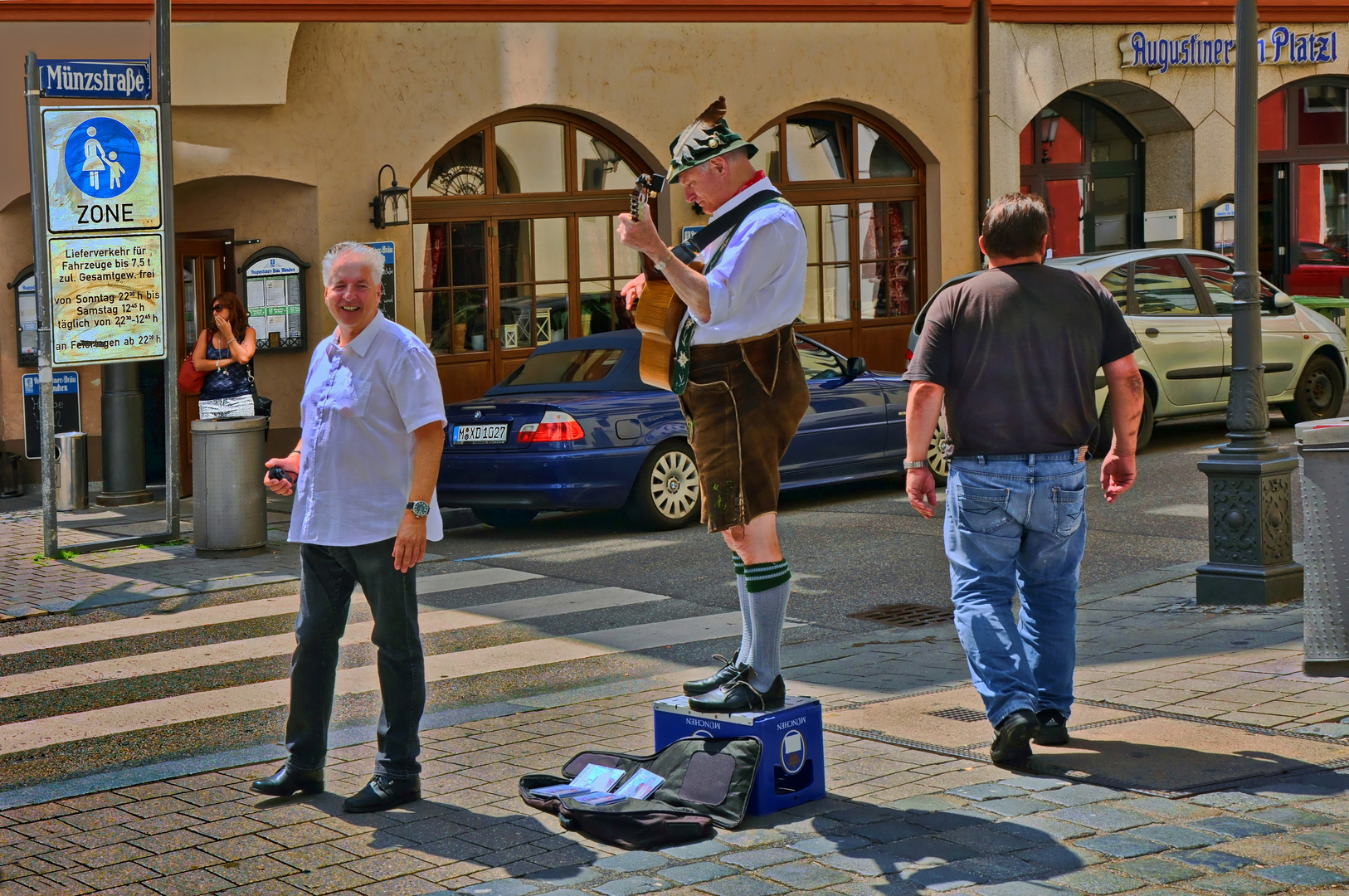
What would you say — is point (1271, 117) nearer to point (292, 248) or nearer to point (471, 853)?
point (292, 248)

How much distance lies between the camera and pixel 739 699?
5.06 m

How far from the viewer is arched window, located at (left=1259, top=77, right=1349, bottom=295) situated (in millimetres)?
22734

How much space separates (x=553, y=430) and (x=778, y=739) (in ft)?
21.6

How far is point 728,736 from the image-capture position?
16.5 ft

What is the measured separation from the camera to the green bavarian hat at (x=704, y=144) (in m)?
4.98

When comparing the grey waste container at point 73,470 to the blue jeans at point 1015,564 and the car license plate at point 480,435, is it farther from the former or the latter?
the blue jeans at point 1015,564

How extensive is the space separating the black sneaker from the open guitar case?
1.16 metres

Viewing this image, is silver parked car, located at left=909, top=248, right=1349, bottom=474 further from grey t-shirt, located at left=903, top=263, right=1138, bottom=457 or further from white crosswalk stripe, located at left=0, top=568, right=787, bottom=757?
grey t-shirt, located at left=903, top=263, right=1138, bottom=457

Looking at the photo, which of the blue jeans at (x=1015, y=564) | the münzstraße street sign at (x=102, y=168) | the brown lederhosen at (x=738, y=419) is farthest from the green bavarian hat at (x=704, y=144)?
the münzstraße street sign at (x=102, y=168)

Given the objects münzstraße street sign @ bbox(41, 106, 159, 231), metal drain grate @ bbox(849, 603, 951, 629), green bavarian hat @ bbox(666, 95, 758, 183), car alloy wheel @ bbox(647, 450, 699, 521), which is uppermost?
münzstraße street sign @ bbox(41, 106, 159, 231)

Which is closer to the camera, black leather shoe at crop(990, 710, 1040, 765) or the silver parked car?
black leather shoe at crop(990, 710, 1040, 765)

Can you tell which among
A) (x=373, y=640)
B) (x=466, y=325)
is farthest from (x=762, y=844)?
(x=466, y=325)

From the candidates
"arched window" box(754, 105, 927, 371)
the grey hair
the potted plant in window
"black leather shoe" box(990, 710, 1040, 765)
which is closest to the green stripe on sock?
"black leather shoe" box(990, 710, 1040, 765)

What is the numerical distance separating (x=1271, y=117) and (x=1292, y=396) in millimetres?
8691
